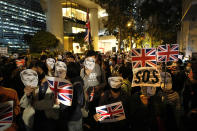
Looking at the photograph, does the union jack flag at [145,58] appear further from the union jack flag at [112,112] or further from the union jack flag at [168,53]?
the union jack flag at [168,53]

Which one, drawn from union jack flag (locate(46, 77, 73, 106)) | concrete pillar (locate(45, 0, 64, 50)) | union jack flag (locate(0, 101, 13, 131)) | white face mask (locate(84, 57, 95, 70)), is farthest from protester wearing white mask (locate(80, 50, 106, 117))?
concrete pillar (locate(45, 0, 64, 50))

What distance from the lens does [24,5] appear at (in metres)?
153

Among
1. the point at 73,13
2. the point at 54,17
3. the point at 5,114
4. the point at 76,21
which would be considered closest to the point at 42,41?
the point at 54,17

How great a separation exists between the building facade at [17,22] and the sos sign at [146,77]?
412 ft

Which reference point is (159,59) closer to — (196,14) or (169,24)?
(196,14)

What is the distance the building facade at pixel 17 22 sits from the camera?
125 metres

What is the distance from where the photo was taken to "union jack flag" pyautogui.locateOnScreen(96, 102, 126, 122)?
2.57 meters

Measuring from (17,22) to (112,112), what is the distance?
168055 millimetres

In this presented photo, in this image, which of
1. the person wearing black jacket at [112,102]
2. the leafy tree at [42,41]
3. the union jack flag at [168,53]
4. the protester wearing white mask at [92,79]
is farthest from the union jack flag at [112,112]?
the leafy tree at [42,41]

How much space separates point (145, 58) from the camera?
3309mm

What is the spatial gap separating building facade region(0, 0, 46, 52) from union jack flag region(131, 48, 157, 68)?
125 metres

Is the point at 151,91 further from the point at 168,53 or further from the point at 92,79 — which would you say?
the point at 168,53

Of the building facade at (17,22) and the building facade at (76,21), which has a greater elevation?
the building facade at (17,22)

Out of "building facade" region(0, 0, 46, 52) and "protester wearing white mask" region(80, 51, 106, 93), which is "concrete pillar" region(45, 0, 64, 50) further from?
"building facade" region(0, 0, 46, 52)
